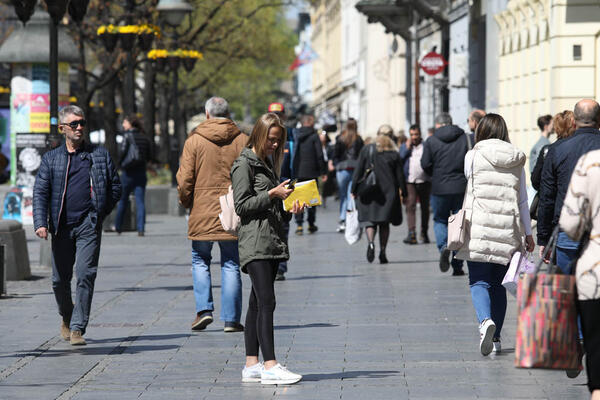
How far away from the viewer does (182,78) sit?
2298 inches

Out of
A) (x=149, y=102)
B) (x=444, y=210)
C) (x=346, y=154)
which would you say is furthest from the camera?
(x=149, y=102)

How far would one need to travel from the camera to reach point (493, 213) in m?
9.51

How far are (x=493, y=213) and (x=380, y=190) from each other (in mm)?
7705

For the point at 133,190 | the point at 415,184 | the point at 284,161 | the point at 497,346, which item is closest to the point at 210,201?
the point at 497,346

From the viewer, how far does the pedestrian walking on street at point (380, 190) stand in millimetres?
17094

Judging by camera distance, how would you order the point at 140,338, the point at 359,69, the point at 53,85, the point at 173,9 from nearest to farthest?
the point at 140,338, the point at 53,85, the point at 173,9, the point at 359,69

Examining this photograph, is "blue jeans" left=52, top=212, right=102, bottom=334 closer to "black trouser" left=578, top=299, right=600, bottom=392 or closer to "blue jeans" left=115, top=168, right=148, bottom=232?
"black trouser" left=578, top=299, right=600, bottom=392

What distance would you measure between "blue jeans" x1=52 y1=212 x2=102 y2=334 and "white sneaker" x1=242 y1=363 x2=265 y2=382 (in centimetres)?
200

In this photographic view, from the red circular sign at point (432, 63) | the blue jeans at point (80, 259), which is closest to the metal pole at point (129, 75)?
the red circular sign at point (432, 63)

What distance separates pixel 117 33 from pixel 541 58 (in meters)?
7.24

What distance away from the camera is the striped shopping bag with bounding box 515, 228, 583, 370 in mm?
5957

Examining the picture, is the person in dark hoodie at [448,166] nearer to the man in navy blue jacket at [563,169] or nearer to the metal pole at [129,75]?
the man in navy blue jacket at [563,169]

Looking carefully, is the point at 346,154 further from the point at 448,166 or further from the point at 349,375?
the point at 349,375

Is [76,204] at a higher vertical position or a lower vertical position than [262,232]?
higher
